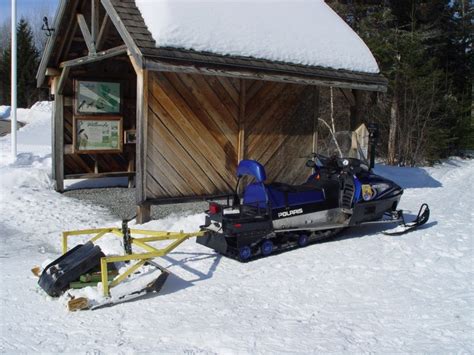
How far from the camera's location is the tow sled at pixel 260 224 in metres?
4.71

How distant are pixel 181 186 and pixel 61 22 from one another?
13.1ft

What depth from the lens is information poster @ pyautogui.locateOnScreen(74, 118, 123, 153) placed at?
1037 centimetres

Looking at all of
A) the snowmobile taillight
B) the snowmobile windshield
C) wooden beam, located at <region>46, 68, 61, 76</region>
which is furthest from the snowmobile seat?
wooden beam, located at <region>46, 68, 61, 76</region>

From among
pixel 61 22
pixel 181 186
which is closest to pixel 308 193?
pixel 181 186

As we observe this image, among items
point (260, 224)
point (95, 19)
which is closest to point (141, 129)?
point (95, 19)

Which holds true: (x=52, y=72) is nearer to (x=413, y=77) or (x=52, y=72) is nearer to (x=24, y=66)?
(x=413, y=77)

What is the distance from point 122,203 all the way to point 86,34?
305cm

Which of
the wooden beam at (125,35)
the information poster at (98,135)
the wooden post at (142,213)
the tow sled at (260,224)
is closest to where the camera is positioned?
the tow sled at (260,224)

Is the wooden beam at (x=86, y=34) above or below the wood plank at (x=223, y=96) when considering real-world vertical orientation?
above

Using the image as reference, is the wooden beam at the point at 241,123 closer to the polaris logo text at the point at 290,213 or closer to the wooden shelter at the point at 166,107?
the wooden shelter at the point at 166,107

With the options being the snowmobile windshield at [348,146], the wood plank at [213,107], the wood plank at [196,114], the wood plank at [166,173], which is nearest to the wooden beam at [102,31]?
the wood plank at [196,114]

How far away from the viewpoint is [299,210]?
652cm

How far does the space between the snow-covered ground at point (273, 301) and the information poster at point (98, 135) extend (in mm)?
2773

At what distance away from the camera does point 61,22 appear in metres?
9.48
